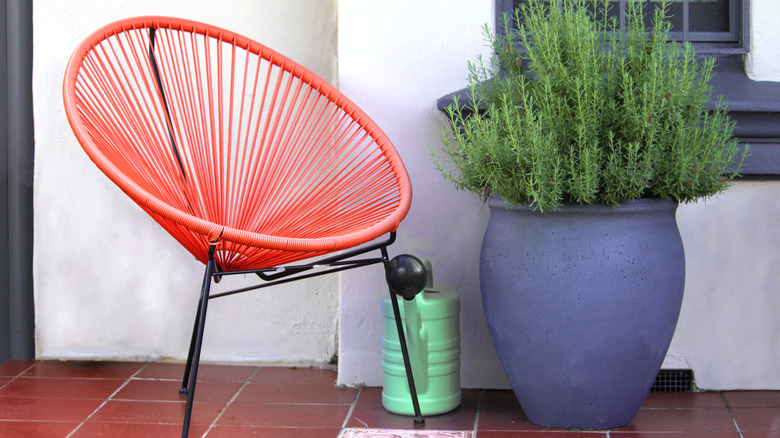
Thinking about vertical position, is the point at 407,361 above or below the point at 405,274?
below

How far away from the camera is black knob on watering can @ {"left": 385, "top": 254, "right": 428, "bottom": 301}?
1988 mm

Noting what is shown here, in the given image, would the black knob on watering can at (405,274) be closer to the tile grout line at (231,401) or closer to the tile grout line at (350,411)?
the tile grout line at (350,411)

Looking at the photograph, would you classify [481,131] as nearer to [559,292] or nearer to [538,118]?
[538,118]

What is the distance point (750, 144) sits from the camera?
7.52ft

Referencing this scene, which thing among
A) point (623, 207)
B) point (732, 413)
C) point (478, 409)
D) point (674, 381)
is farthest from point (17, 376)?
point (732, 413)

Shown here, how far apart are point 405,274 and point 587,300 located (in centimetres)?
45

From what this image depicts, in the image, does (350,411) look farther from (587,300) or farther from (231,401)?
(587,300)

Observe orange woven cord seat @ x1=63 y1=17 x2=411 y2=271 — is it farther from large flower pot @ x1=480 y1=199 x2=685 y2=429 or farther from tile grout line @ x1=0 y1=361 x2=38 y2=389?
tile grout line @ x1=0 y1=361 x2=38 y2=389

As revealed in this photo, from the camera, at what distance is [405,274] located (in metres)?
1.99

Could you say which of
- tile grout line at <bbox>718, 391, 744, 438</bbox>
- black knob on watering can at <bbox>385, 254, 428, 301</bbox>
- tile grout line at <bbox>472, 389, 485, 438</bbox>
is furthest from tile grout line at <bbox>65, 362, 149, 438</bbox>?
tile grout line at <bbox>718, 391, 744, 438</bbox>

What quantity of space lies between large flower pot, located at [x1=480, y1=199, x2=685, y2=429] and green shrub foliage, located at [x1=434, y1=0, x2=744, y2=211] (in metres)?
0.06

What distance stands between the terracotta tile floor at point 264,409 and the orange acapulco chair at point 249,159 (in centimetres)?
14

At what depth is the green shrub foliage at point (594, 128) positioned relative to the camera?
6.04 feet

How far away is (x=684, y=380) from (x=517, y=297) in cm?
76
